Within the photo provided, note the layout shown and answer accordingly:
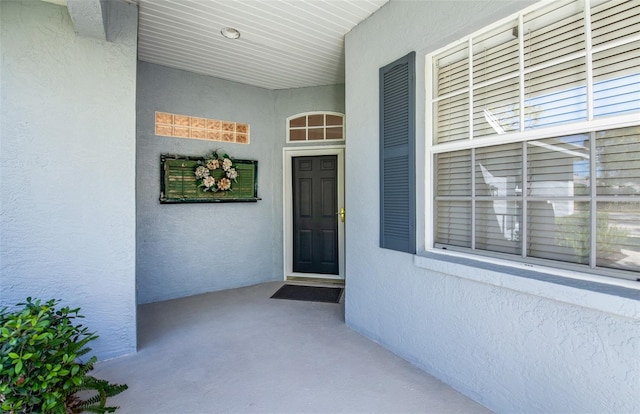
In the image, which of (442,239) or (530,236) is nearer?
(530,236)

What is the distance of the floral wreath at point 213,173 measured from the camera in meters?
4.29

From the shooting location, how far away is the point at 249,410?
198 cm

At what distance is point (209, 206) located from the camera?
4449 millimetres

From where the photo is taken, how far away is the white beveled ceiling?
9.18 feet

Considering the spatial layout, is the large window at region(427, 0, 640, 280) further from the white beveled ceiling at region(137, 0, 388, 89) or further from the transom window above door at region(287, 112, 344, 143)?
the transom window above door at region(287, 112, 344, 143)

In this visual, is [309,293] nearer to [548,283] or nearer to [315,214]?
[315,214]

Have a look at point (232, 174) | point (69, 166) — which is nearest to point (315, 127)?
point (232, 174)

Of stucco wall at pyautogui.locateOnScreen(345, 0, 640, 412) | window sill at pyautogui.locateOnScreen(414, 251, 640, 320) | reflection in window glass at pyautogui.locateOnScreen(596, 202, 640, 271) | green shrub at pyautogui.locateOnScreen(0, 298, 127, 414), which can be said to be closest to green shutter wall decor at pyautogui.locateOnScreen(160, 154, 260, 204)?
stucco wall at pyautogui.locateOnScreen(345, 0, 640, 412)

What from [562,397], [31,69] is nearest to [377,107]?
[562,397]

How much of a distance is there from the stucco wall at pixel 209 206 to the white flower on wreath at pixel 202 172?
244 mm

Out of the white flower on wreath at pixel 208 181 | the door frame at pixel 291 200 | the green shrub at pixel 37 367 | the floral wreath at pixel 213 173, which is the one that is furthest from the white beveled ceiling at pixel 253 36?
the green shrub at pixel 37 367

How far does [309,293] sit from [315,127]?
2.47 metres

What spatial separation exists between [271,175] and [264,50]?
1.88 metres

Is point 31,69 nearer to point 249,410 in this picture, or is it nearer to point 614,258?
point 249,410
